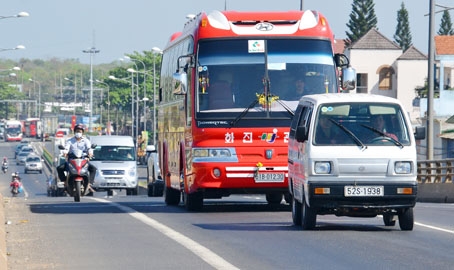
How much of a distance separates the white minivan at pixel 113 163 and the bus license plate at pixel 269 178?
26.3 meters

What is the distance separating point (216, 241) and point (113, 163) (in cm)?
3313

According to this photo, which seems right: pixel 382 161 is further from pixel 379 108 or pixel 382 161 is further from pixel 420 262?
pixel 420 262

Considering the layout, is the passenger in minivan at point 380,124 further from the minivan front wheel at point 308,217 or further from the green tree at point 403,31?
the green tree at point 403,31

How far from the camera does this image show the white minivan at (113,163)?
48.8m

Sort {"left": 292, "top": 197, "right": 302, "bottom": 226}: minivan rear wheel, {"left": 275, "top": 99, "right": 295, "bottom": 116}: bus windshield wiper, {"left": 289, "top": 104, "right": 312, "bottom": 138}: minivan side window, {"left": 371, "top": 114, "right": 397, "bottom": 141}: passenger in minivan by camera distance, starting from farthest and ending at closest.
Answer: {"left": 275, "top": 99, "right": 295, "bottom": 116}: bus windshield wiper → {"left": 292, "top": 197, "right": 302, "bottom": 226}: minivan rear wheel → {"left": 289, "top": 104, "right": 312, "bottom": 138}: minivan side window → {"left": 371, "top": 114, "right": 397, "bottom": 141}: passenger in minivan

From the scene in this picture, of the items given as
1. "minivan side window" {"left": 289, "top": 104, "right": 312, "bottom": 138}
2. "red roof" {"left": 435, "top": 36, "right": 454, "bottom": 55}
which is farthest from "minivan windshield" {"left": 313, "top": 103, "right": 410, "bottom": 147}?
"red roof" {"left": 435, "top": 36, "right": 454, "bottom": 55}

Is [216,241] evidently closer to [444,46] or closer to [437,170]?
[437,170]

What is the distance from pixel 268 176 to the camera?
2269cm

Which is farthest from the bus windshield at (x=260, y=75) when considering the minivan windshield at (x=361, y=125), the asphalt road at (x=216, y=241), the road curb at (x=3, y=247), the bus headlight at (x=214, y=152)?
the minivan windshield at (x=361, y=125)

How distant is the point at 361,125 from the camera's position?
18.2 metres

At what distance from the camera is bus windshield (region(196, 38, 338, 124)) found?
22625 millimetres

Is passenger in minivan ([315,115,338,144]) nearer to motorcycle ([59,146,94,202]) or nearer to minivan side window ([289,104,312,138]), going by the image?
minivan side window ([289,104,312,138])

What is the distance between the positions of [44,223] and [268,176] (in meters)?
4.23

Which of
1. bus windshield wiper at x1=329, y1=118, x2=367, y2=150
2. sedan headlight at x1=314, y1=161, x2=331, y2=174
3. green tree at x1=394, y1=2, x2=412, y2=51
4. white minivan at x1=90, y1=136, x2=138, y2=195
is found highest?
green tree at x1=394, y1=2, x2=412, y2=51
